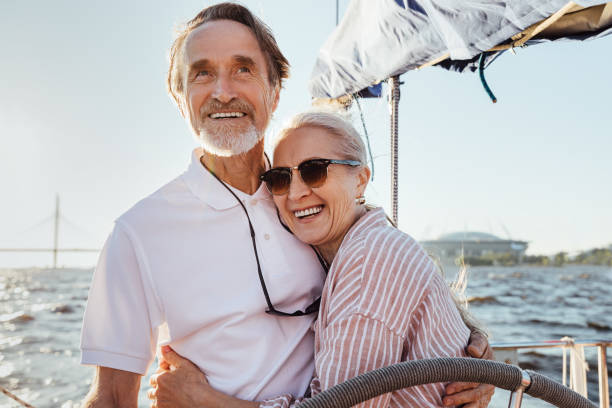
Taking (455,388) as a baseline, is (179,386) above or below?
below

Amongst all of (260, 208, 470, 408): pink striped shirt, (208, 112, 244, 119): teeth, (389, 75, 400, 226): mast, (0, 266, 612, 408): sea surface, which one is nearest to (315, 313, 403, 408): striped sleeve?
(260, 208, 470, 408): pink striped shirt

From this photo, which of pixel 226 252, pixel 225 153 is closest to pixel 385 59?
pixel 225 153

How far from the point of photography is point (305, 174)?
1.67 metres

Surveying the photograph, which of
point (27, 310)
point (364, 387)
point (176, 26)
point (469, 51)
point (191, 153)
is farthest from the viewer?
point (27, 310)

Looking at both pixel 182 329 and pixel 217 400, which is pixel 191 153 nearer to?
pixel 182 329

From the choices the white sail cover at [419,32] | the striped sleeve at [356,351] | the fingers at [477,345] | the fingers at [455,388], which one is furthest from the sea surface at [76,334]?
the white sail cover at [419,32]

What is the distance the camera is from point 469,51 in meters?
1.76

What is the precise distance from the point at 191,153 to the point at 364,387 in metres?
1.26

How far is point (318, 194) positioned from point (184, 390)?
796 millimetres

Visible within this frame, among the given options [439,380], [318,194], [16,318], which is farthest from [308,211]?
[16,318]

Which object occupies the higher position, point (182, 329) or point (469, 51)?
point (469, 51)

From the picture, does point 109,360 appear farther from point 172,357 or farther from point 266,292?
point 266,292

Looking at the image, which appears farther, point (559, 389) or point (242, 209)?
point (242, 209)

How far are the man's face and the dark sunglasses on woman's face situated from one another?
19 centimetres
